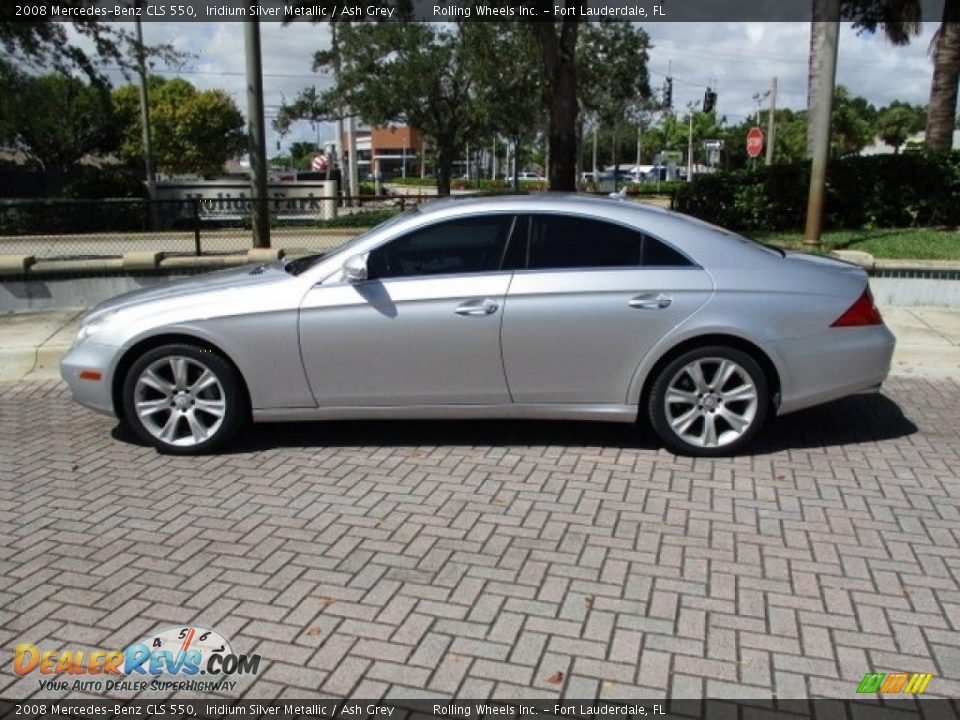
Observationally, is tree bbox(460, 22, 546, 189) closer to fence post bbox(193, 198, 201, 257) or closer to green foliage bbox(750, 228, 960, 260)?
green foliage bbox(750, 228, 960, 260)

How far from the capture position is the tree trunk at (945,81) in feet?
49.4

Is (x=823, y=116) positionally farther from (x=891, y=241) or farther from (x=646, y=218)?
(x=646, y=218)

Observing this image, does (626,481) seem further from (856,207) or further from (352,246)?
(856,207)

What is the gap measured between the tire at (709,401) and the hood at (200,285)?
7.95 feet

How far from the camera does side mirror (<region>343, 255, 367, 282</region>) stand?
523 cm

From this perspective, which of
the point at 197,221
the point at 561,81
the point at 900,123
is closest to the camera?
the point at 197,221

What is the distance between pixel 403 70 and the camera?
2591 cm

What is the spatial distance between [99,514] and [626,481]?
2.83 m

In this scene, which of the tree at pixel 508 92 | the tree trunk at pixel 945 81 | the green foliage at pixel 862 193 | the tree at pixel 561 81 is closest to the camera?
the tree at pixel 561 81

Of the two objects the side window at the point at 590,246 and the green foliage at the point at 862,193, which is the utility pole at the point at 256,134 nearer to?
the side window at the point at 590,246

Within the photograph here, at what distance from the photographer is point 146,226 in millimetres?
12539

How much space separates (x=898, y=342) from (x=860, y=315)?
306 centimetres

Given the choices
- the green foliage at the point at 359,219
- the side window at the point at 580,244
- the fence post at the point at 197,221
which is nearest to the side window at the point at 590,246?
the side window at the point at 580,244

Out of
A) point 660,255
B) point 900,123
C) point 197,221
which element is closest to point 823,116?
point 660,255
